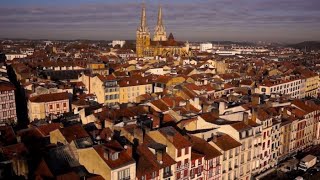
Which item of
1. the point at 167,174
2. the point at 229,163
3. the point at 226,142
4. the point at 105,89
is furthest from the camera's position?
the point at 105,89

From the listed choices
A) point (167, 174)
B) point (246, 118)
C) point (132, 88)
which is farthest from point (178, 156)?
point (132, 88)

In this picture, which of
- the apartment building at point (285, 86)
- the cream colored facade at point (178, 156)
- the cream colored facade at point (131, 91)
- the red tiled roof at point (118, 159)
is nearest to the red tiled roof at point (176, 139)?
the cream colored facade at point (178, 156)

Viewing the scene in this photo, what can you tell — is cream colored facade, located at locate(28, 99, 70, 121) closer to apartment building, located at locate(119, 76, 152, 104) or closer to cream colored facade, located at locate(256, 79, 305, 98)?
apartment building, located at locate(119, 76, 152, 104)

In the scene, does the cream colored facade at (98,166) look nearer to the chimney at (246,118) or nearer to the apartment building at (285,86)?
the chimney at (246,118)

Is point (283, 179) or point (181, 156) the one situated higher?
point (181, 156)

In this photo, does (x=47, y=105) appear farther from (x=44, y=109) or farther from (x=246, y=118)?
(x=246, y=118)

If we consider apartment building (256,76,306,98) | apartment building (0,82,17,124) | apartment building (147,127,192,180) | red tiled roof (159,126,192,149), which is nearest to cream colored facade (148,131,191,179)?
apartment building (147,127,192,180)

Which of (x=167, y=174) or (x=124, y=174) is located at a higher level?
(x=124, y=174)

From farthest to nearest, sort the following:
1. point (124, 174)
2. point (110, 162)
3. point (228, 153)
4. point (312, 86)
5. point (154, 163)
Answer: point (312, 86)
point (228, 153)
point (154, 163)
point (124, 174)
point (110, 162)

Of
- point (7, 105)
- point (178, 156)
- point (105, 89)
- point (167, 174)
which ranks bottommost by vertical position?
point (167, 174)

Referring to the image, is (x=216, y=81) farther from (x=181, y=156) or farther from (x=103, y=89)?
(x=181, y=156)

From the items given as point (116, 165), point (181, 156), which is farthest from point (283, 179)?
point (116, 165)
